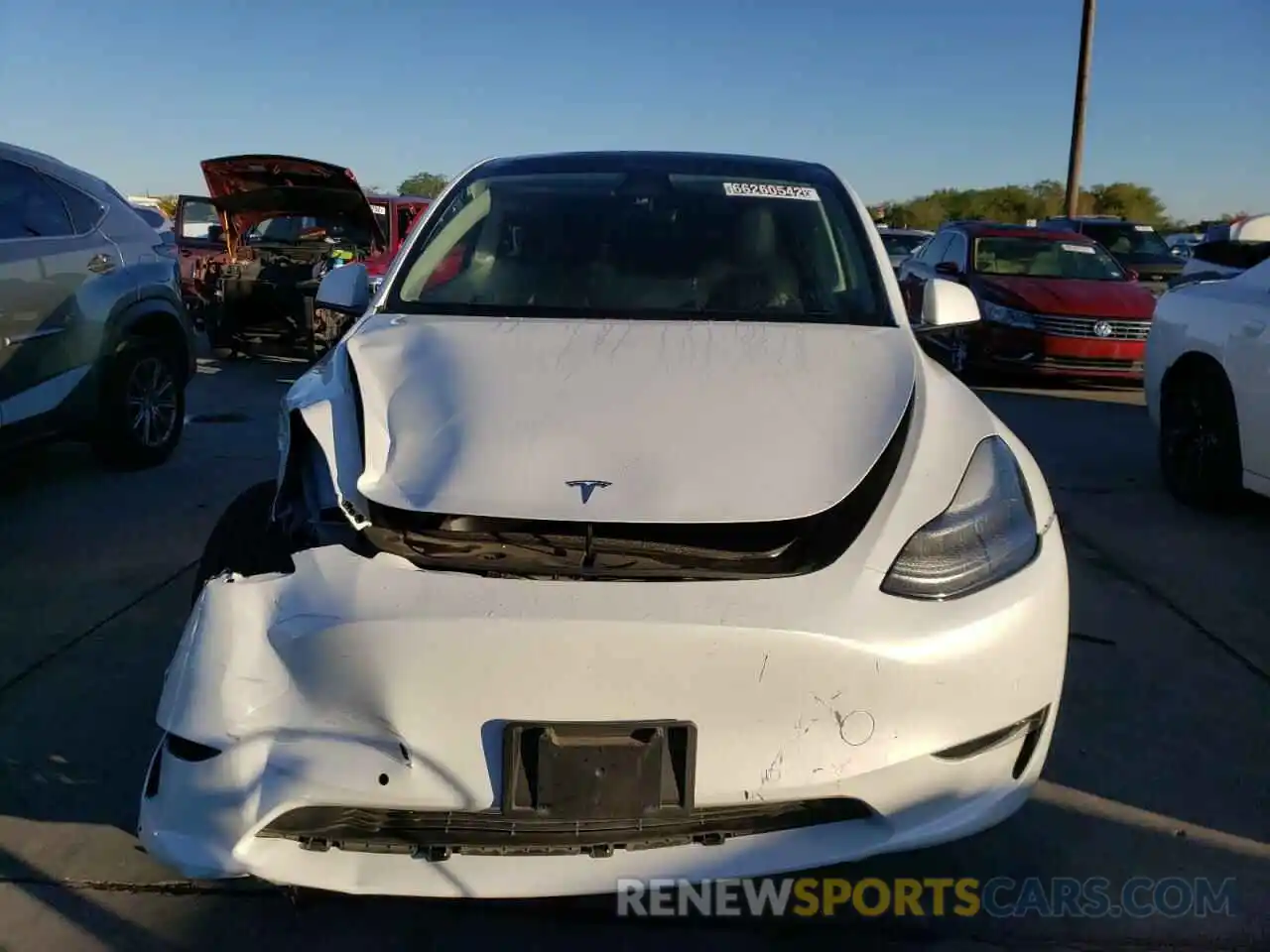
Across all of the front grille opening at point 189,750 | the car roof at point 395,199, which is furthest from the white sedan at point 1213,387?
the car roof at point 395,199

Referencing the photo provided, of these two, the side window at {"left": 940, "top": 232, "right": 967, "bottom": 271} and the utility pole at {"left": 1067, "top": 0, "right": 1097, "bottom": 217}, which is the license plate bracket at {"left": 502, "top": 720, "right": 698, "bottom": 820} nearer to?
the side window at {"left": 940, "top": 232, "right": 967, "bottom": 271}

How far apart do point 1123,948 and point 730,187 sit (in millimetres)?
2437

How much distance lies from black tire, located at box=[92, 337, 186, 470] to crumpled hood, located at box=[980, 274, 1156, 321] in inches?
281

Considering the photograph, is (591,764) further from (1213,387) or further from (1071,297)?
(1071,297)

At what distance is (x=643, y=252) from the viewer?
3340 millimetres

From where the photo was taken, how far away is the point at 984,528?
2215 millimetres

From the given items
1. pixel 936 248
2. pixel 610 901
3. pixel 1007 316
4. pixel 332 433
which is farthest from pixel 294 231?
pixel 610 901

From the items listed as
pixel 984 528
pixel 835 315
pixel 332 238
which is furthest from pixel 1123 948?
pixel 332 238

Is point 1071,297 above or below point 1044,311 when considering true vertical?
above

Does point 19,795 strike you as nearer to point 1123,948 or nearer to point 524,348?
point 524,348

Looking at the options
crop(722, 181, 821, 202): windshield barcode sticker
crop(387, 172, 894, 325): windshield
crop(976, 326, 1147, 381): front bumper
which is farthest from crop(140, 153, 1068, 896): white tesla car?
crop(976, 326, 1147, 381): front bumper

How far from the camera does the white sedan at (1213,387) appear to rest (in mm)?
4914

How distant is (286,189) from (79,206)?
361cm

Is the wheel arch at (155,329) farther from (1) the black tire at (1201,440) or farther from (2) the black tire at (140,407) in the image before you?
(1) the black tire at (1201,440)
